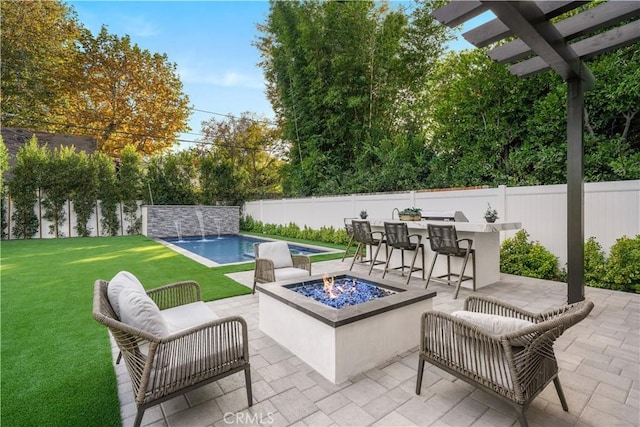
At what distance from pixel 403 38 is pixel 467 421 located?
11.2 meters

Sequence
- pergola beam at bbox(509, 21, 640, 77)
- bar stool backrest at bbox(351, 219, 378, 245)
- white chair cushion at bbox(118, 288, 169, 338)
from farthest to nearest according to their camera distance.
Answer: bar stool backrest at bbox(351, 219, 378, 245) < pergola beam at bbox(509, 21, 640, 77) < white chair cushion at bbox(118, 288, 169, 338)

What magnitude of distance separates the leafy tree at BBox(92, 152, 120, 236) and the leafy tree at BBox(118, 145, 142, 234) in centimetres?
32

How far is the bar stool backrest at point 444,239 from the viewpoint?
15.1 ft

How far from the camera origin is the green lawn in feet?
6.70

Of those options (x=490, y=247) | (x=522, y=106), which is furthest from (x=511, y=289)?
(x=522, y=106)

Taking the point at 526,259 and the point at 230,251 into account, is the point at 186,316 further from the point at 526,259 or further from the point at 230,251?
the point at 230,251

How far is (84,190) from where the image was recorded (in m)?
12.9

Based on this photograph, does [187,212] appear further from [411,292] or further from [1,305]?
[411,292]

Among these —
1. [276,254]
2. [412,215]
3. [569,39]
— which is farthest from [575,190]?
[276,254]

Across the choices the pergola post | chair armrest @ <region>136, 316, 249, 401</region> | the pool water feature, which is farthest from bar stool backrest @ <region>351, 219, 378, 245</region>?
chair armrest @ <region>136, 316, 249, 401</region>

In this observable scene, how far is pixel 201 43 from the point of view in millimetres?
8695

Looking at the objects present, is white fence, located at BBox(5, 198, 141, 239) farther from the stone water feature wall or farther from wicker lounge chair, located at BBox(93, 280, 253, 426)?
wicker lounge chair, located at BBox(93, 280, 253, 426)

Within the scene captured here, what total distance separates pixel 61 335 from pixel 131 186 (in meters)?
12.7

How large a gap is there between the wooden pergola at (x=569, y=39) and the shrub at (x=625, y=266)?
141cm
